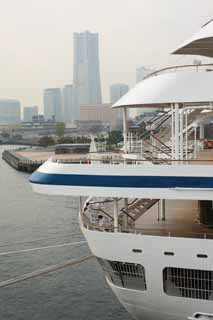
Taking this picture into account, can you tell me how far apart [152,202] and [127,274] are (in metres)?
1.95

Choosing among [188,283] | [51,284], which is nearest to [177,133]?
[188,283]

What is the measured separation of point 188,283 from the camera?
11273 mm

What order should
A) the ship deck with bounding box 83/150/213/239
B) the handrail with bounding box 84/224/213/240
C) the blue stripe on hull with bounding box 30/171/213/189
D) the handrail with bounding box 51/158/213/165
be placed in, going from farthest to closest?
1. the ship deck with bounding box 83/150/213/239
2. the handrail with bounding box 84/224/213/240
3. the handrail with bounding box 51/158/213/165
4. the blue stripe on hull with bounding box 30/171/213/189

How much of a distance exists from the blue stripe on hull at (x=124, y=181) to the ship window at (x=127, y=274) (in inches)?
71.7

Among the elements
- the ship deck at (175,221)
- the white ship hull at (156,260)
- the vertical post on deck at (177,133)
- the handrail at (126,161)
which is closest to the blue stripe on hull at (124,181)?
the handrail at (126,161)

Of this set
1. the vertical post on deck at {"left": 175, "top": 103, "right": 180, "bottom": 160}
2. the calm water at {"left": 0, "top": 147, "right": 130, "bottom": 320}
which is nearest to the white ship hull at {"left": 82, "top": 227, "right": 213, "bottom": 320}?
the vertical post on deck at {"left": 175, "top": 103, "right": 180, "bottom": 160}

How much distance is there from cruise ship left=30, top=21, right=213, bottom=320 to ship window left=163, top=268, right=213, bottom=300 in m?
0.02

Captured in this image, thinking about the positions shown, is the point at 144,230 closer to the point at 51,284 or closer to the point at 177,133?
the point at 177,133

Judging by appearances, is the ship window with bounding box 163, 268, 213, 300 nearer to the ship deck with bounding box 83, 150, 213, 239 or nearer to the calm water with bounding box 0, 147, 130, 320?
the ship deck with bounding box 83, 150, 213, 239

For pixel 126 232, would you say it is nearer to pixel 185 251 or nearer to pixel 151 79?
pixel 185 251

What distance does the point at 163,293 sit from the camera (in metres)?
11.5

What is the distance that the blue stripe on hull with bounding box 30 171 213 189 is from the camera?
10656 mm

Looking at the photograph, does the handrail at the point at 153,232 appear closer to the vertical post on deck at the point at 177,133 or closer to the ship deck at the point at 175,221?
the ship deck at the point at 175,221

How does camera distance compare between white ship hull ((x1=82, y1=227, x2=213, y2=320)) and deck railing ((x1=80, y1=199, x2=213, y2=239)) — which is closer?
white ship hull ((x1=82, y1=227, x2=213, y2=320))
